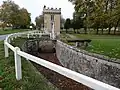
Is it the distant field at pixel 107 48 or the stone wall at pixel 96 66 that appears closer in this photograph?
the stone wall at pixel 96 66

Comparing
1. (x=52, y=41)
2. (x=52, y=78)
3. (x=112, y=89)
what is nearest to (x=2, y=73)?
(x=112, y=89)

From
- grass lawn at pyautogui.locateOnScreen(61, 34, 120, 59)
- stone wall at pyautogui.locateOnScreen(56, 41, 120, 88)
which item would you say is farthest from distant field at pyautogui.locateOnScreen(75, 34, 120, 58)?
stone wall at pyautogui.locateOnScreen(56, 41, 120, 88)

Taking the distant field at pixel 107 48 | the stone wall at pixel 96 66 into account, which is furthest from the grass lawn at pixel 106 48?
the stone wall at pixel 96 66

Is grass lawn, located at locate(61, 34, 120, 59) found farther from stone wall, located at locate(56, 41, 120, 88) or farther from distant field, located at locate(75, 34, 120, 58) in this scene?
stone wall, located at locate(56, 41, 120, 88)

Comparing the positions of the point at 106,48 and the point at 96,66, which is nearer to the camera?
the point at 96,66

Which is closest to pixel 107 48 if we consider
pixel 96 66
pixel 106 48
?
pixel 106 48

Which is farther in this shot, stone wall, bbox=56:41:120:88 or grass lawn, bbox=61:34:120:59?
grass lawn, bbox=61:34:120:59

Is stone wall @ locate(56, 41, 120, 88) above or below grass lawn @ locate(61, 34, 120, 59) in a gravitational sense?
below

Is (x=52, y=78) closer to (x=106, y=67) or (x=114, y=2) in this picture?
(x=106, y=67)

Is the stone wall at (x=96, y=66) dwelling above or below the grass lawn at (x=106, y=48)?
below

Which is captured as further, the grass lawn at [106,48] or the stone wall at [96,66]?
the grass lawn at [106,48]

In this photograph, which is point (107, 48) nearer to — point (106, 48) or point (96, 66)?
point (106, 48)

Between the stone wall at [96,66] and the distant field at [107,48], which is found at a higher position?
the distant field at [107,48]

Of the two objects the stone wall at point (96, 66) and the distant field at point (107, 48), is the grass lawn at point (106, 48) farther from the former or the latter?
the stone wall at point (96, 66)
